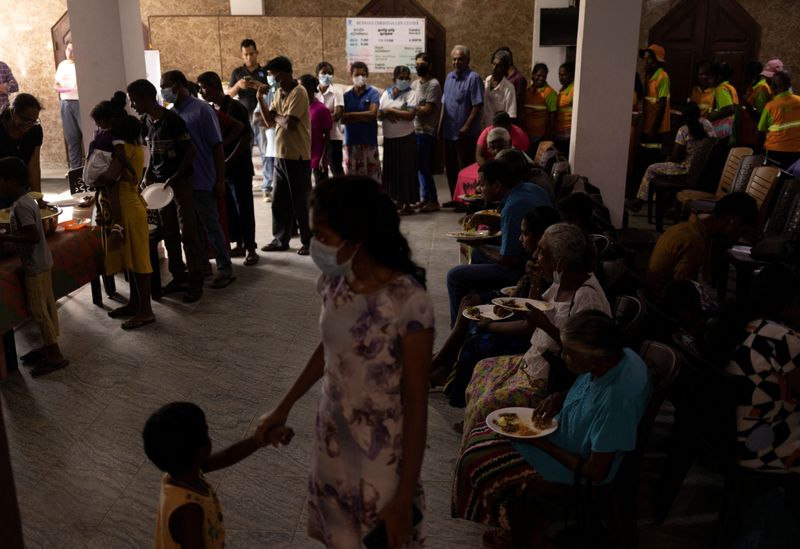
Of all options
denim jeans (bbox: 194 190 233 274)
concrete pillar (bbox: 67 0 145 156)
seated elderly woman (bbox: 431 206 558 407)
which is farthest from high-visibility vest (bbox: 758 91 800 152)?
concrete pillar (bbox: 67 0 145 156)

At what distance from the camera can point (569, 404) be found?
2.81 meters

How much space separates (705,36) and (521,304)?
941 centimetres

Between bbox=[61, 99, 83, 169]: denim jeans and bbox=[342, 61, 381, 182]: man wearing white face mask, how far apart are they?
4.02m

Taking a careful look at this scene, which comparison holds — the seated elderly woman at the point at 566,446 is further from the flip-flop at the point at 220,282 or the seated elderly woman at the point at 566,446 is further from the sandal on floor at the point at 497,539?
the flip-flop at the point at 220,282

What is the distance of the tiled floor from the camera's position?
321cm

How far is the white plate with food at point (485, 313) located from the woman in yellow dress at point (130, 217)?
2473 millimetres

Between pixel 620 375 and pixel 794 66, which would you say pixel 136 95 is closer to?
pixel 620 375

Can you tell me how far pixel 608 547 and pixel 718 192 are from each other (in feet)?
17.0

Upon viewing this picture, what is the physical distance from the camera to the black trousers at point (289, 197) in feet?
22.8

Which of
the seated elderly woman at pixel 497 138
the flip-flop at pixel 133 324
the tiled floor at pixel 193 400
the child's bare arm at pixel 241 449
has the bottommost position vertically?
the tiled floor at pixel 193 400

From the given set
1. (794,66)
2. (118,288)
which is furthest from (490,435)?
(794,66)

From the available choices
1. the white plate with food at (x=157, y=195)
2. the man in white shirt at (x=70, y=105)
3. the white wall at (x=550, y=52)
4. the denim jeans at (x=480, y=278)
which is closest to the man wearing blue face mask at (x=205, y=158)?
the white plate with food at (x=157, y=195)

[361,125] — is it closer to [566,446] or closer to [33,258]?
[33,258]

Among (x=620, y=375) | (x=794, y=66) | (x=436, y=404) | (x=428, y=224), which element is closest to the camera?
(x=620, y=375)
